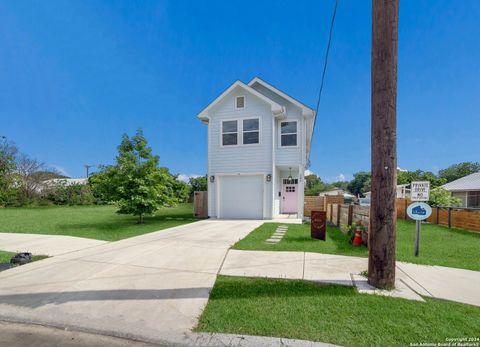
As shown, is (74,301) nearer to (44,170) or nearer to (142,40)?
(142,40)

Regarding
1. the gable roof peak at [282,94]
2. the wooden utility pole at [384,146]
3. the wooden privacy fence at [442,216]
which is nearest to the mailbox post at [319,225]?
the wooden privacy fence at [442,216]

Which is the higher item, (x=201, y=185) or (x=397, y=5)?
(x=397, y=5)

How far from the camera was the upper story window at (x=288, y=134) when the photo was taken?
473 inches

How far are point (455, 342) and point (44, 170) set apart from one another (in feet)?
117

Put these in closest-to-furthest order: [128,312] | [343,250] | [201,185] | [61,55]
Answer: [128,312]
[343,250]
[61,55]
[201,185]

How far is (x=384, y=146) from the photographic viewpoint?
322cm

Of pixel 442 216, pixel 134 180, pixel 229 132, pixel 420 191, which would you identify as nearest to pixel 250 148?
pixel 229 132

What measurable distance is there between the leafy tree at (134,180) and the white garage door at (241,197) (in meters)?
3.00

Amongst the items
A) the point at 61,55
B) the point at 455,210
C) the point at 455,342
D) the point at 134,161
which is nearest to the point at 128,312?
the point at 455,342

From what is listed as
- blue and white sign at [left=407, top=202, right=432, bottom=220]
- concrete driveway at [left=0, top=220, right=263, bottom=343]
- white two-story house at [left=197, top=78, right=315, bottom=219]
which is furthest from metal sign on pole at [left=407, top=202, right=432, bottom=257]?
white two-story house at [left=197, top=78, right=315, bottom=219]

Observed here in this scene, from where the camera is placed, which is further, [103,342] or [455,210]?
[455,210]

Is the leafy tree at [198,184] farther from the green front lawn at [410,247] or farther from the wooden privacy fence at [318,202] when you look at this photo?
the green front lawn at [410,247]

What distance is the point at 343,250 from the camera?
5562 millimetres

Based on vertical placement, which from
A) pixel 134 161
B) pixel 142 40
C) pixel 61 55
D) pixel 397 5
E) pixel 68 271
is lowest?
pixel 68 271
